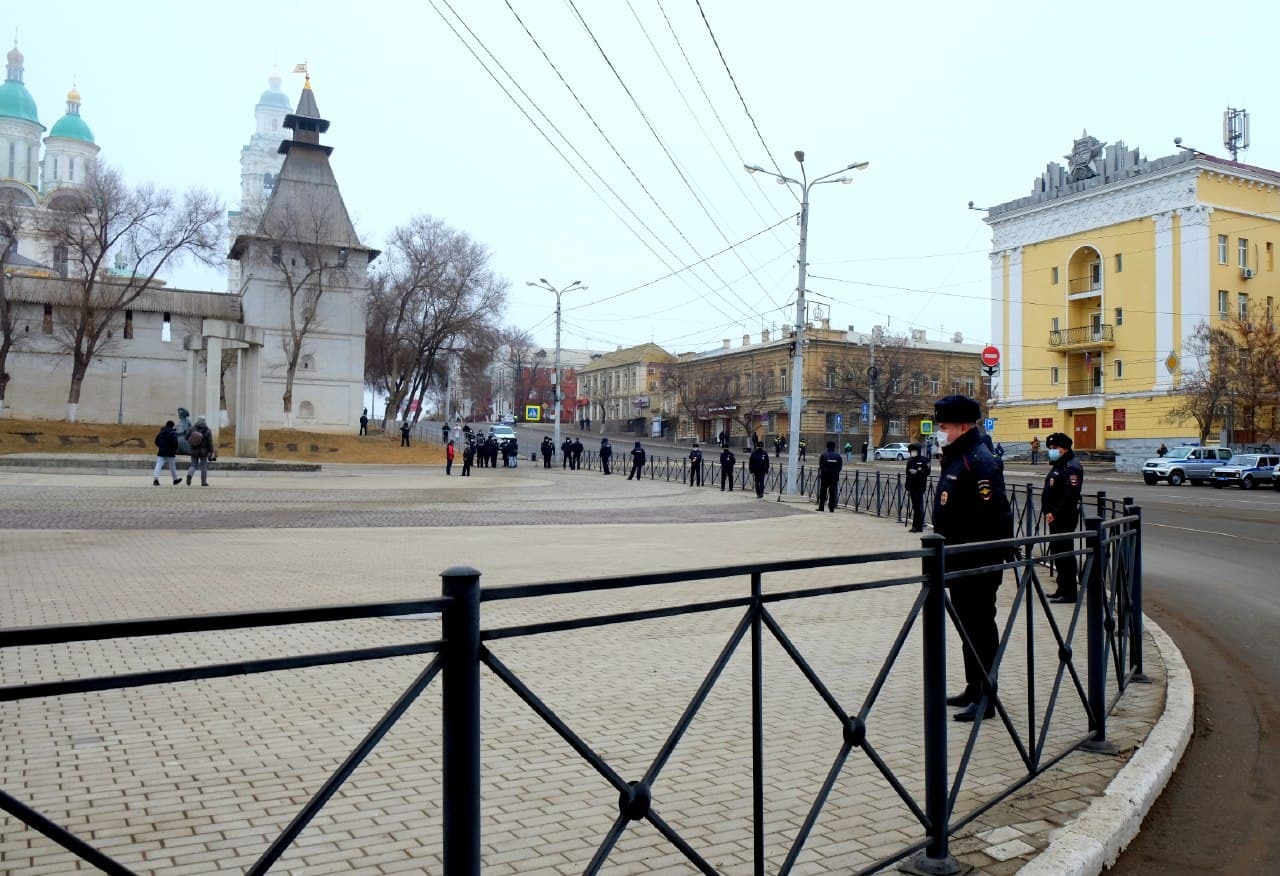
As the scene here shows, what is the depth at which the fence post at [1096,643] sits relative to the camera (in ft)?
16.8

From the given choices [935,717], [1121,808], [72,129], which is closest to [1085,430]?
[1121,808]

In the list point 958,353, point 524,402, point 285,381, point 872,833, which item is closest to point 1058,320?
point 958,353

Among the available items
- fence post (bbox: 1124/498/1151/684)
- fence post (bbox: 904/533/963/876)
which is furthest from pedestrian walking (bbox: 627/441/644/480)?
fence post (bbox: 904/533/963/876)

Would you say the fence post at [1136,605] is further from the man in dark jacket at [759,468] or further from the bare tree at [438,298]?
the bare tree at [438,298]

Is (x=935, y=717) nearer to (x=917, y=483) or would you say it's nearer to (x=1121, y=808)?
(x=1121, y=808)

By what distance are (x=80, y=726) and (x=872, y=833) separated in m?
4.19

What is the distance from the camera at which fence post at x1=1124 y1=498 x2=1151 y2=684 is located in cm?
638

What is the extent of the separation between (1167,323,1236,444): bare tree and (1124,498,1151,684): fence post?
142ft

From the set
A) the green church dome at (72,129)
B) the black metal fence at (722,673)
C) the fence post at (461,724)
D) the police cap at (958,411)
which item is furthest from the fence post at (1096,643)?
the green church dome at (72,129)

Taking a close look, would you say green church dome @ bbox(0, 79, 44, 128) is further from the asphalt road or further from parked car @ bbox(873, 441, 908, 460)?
the asphalt road

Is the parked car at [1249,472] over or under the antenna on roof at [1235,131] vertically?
under

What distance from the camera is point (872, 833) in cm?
392

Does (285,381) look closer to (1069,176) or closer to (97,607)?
(1069,176)

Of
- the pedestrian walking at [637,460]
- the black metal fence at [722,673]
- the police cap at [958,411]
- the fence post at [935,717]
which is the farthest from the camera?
the pedestrian walking at [637,460]
